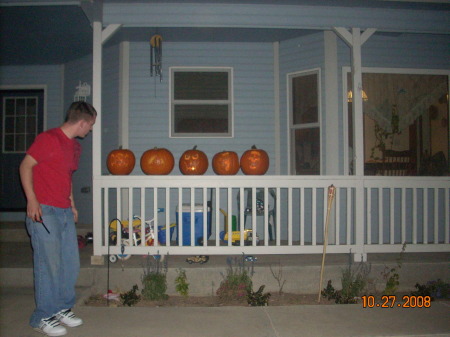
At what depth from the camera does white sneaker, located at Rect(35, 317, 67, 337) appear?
3051 millimetres

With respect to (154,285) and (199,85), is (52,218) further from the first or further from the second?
(199,85)

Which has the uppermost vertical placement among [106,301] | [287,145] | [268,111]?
[268,111]

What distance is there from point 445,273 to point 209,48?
4.55 m

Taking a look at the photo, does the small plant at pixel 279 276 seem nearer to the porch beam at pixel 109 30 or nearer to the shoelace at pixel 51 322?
the shoelace at pixel 51 322

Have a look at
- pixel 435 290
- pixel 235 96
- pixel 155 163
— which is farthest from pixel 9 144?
pixel 435 290

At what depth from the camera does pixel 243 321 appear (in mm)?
3471

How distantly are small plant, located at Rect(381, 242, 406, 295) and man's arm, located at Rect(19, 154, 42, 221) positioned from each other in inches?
145

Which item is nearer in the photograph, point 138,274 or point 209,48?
point 138,274

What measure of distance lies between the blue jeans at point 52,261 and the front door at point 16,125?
4553 mm

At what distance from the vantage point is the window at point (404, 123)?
589 cm

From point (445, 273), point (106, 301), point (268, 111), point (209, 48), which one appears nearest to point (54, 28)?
point (209, 48)

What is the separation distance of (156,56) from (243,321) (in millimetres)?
3919

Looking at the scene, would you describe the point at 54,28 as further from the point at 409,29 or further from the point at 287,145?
the point at 409,29

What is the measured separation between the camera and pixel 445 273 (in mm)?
4613
